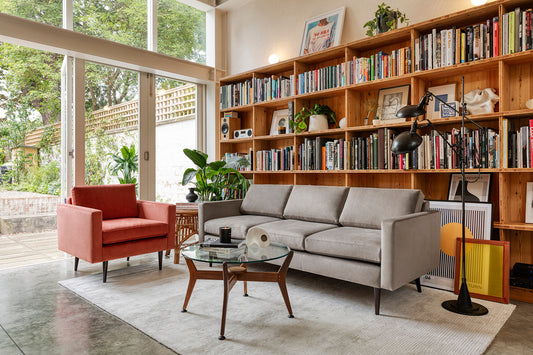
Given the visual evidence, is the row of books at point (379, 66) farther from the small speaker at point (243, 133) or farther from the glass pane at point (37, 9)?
the glass pane at point (37, 9)

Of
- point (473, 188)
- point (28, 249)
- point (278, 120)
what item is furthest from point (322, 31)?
point (28, 249)

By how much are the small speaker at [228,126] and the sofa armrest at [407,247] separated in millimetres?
3008

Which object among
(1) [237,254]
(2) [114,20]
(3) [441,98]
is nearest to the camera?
(1) [237,254]

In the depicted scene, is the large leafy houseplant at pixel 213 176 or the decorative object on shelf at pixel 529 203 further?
the large leafy houseplant at pixel 213 176

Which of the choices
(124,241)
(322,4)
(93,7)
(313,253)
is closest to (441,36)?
(322,4)

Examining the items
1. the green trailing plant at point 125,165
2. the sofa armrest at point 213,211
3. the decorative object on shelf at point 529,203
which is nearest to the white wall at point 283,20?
the decorative object on shelf at point 529,203

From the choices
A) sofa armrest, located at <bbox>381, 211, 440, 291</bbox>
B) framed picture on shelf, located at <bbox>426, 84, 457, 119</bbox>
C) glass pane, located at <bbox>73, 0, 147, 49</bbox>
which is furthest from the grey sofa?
glass pane, located at <bbox>73, 0, 147, 49</bbox>

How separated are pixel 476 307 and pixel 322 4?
358 centimetres

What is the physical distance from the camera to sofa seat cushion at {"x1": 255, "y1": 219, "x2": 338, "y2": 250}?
113 inches

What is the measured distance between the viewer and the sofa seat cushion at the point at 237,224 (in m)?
3.33

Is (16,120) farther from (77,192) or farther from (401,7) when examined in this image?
(401,7)

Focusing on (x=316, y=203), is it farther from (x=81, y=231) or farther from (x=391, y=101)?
(x=81, y=231)

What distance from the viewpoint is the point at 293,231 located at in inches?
116

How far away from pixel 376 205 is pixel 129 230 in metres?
2.14
